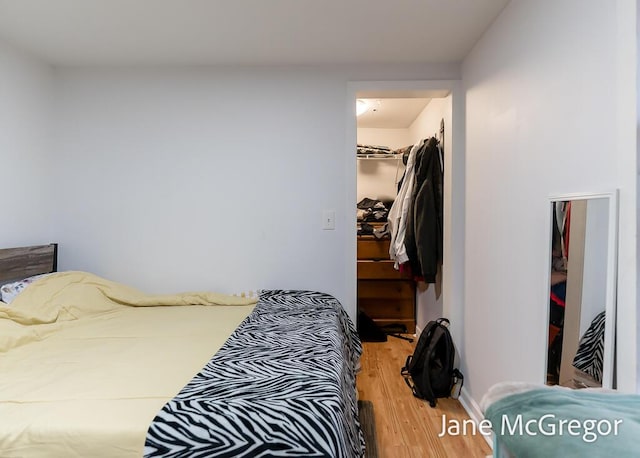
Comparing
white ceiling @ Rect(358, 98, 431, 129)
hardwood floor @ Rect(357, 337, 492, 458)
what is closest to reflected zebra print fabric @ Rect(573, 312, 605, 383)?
hardwood floor @ Rect(357, 337, 492, 458)

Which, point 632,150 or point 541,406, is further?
point 632,150

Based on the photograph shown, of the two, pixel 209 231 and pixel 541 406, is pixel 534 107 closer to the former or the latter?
pixel 541 406

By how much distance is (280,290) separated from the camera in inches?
91.7

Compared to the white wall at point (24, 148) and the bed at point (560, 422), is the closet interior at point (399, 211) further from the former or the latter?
A: the white wall at point (24, 148)

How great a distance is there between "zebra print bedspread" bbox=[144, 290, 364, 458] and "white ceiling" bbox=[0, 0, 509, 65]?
5.21 ft

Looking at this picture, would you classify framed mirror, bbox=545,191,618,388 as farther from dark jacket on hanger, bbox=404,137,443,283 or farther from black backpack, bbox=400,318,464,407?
dark jacket on hanger, bbox=404,137,443,283

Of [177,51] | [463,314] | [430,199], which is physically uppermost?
[177,51]

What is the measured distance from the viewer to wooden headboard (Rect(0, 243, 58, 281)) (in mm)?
1943

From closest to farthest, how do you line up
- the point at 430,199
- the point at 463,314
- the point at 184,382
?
the point at 184,382, the point at 463,314, the point at 430,199

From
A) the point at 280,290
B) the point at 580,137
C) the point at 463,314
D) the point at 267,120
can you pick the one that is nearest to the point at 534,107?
the point at 580,137

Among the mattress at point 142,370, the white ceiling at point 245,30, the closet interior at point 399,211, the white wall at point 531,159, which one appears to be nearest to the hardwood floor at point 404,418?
the white wall at point 531,159

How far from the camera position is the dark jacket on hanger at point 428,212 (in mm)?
2510

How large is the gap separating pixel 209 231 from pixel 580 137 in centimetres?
204

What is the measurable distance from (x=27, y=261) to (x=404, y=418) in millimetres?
2438
